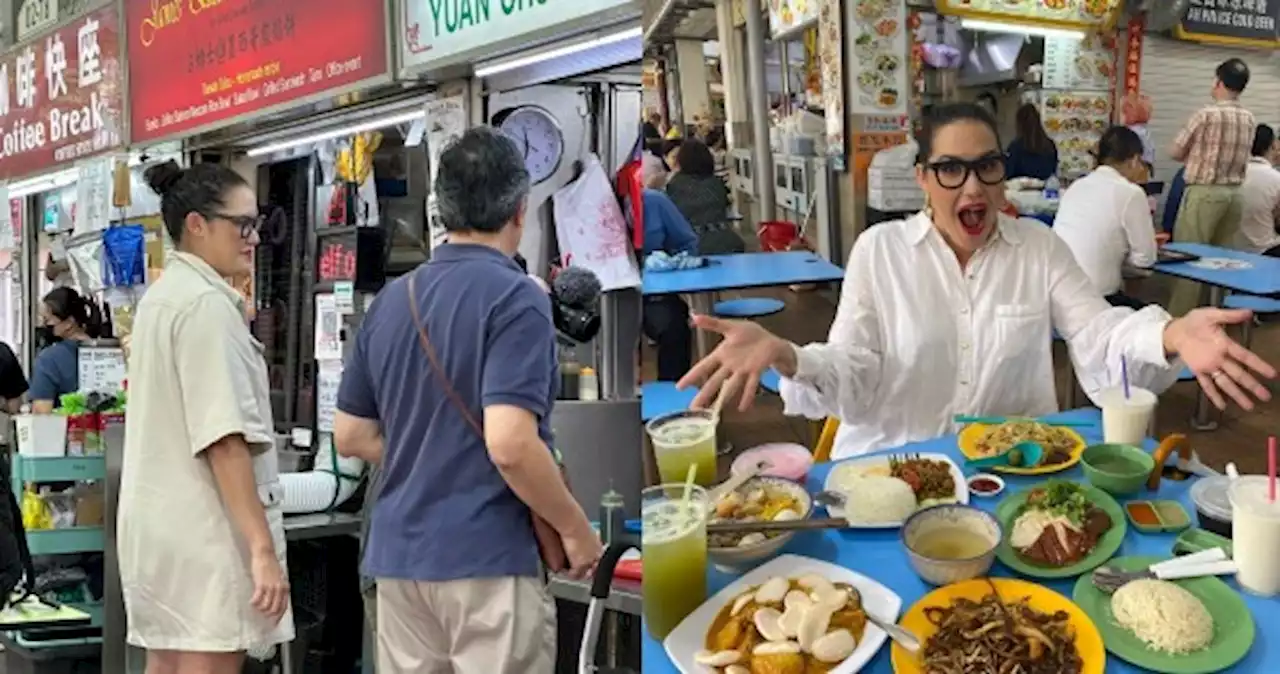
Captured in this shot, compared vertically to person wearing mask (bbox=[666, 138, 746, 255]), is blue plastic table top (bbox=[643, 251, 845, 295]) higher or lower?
lower

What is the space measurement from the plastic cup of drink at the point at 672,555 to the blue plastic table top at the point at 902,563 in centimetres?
3

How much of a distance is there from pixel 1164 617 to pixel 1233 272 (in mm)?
507

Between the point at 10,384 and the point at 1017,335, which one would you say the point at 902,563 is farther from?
the point at 10,384

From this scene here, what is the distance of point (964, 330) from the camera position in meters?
1.29

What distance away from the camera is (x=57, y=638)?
6.91 feet

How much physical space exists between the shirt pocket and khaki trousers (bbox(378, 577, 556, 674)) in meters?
0.70

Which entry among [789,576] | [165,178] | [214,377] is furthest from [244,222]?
[789,576]

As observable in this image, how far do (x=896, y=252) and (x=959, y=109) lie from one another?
19 cm

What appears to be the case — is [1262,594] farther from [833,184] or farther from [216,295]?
[216,295]

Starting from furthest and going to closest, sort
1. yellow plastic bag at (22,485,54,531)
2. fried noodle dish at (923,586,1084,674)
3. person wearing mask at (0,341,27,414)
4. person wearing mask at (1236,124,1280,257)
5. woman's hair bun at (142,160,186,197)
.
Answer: person wearing mask at (0,341,27,414), yellow plastic bag at (22,485,54,531), woman's hair bun at (142,160,186,197), person wearing mask at (1236,124,1280,257), fried noodle dish at (923,586,1084,674)

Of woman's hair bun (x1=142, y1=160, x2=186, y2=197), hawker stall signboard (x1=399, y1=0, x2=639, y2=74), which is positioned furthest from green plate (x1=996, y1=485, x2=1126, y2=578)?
woman's hair bun (x1=142, y1=160, x2=186, y2=197)

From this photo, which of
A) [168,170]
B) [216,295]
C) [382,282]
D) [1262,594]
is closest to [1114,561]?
[1262,594]

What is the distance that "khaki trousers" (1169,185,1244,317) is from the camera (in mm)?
1145

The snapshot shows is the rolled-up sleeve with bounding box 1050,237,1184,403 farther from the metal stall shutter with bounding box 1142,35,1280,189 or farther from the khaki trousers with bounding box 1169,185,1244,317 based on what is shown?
the metal stall shutter with bounding box 1142,35,1280,189
